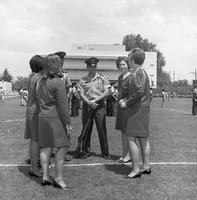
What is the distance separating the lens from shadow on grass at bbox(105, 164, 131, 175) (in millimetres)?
6012

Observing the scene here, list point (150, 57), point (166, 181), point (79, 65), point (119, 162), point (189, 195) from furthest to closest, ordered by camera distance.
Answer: point (150, 57) < point (79, 65) < point (119, 162) < point (166, 181) < point (189, 195)

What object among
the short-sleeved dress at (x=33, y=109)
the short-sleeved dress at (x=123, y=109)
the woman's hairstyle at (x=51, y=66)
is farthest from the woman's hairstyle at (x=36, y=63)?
the short-sleeved dress at (x=123, y=109)

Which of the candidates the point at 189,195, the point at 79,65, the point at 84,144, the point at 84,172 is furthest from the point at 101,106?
the point at 79,65

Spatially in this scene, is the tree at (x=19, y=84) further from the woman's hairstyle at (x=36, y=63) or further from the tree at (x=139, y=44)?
the woman's hairstyle at (x=36, y=63)

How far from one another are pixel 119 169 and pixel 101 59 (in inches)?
3196

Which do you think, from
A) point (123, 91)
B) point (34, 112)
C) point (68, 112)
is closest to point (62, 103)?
point (68, 112)

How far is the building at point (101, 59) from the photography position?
85.6m

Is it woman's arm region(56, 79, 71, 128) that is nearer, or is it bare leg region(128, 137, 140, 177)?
woman's arm region(56, 79, 71, 128)

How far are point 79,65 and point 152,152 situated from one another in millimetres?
78639

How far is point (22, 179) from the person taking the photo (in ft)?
18.2

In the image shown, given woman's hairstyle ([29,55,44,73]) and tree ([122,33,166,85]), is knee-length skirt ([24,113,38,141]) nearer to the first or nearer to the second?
woman's hairstyle ([29,55,44,73])

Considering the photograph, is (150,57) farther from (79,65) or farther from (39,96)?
(39,96)

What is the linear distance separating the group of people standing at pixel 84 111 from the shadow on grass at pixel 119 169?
0.97 ft

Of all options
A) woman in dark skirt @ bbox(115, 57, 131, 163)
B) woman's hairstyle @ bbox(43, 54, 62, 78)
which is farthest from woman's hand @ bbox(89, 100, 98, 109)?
woman's hairstyle @ bbox(43, 54, 62, 78)
